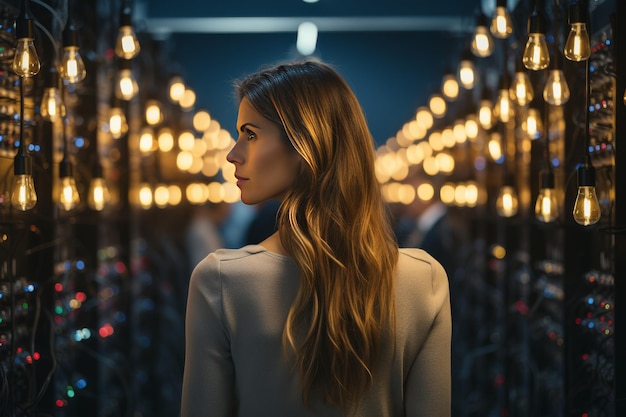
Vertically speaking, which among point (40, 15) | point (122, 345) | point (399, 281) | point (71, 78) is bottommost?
point (122, 345)

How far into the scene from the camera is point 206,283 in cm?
189

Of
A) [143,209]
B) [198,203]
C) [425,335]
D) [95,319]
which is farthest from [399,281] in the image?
[198,203]

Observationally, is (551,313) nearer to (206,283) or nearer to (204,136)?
(206,283)

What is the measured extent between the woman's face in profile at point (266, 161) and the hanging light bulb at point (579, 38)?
1326 millimetres

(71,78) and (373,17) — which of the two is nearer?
(71,78)

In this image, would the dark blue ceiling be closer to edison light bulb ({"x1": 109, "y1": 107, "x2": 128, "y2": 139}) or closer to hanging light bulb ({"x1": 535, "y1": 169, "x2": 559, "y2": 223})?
edison light bulb ({"x1": 109, "y1": 107, "x2": 128, "y2": 139})

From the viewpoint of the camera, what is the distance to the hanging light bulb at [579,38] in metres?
2.87

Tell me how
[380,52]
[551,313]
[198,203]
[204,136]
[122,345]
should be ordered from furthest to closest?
[380,52] → [204,136] → [198,203] → [122,345] → [551,313]

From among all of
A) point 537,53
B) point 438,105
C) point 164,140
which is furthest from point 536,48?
point 438,105

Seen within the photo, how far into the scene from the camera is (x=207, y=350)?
1898 millimetres

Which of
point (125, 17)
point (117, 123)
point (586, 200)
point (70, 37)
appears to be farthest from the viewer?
point (117, 123)

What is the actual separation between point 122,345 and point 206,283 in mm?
4555

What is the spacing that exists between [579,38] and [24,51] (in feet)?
5.67

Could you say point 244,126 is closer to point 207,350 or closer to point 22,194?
point 207,350
